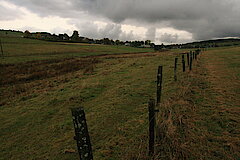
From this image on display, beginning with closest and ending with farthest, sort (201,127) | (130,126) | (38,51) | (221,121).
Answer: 1. (201,127)
2. (221,121)
3. (130,126)
4. (38,51)

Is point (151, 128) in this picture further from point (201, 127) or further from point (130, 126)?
point (201, 127)

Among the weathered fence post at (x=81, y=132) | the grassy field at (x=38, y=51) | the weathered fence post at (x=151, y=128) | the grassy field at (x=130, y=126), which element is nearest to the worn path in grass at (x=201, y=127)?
the grassy field at (x=130, y=126)

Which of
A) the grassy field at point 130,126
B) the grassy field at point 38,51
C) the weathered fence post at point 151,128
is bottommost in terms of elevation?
the grassy field at point 130,126

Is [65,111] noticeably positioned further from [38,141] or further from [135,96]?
[135,96]

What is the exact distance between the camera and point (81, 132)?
293 cm

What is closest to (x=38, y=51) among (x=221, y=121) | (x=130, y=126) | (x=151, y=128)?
(x=130, y=126)

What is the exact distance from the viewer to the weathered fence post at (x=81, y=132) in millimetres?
2789

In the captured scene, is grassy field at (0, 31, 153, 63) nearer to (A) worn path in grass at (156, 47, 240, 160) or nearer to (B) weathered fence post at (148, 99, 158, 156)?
(A) worn path in grass at (156, 47, 240, 160)

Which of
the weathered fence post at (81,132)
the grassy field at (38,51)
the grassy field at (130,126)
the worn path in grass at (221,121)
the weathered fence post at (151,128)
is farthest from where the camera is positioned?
the grassy field at (38,51)

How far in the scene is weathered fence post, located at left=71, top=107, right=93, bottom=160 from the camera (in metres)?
2.79

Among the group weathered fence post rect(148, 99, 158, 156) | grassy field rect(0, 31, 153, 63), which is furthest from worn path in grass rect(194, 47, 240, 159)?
grassy field rect(0, 31, 153, 63)

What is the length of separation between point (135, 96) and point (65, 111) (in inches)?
175

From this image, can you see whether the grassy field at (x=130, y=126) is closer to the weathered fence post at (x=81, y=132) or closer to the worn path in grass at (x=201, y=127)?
the worn path in grass at (x=201, y=127)

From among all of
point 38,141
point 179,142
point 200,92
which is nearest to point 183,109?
point 179,142
